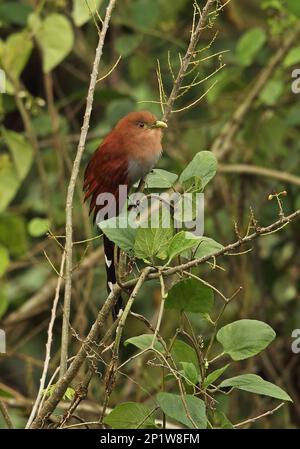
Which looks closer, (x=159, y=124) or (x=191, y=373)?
(x=191, y=373)

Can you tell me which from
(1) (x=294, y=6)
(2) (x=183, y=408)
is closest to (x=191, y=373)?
(2) (x=183, y=408)

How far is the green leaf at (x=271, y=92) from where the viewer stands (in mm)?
3102

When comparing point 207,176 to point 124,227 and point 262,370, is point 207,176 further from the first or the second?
point 262,370

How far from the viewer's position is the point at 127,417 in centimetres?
149

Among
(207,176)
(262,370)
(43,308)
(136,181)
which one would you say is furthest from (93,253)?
→ (207,176)

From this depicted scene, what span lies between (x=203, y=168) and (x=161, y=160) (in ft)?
5.43

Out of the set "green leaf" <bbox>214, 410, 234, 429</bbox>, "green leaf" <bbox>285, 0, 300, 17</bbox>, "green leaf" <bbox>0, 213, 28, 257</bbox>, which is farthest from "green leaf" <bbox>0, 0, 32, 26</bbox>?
"green leaf" <bbox>214, 410, 234, 429</bbox>

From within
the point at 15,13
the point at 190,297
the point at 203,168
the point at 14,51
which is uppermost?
the point at 15,13

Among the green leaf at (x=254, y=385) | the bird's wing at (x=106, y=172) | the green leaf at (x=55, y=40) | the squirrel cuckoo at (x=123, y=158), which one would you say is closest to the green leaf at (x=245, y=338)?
the green leaf at (x=254, y=385)

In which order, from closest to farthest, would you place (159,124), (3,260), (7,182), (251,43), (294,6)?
1. (159,124)
2. (294,6)
3. (3,260)
4. (7,182)
5. (251,43)

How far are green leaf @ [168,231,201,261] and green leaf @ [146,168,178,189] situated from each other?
225mm

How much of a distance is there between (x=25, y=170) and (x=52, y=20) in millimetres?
477

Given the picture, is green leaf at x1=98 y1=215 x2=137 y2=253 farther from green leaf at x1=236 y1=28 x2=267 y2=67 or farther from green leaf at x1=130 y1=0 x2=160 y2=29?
green leaf at x1=130 y1=0 x2=160 y2=29

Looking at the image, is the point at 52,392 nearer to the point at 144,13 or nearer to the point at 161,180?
the point at 161,180
